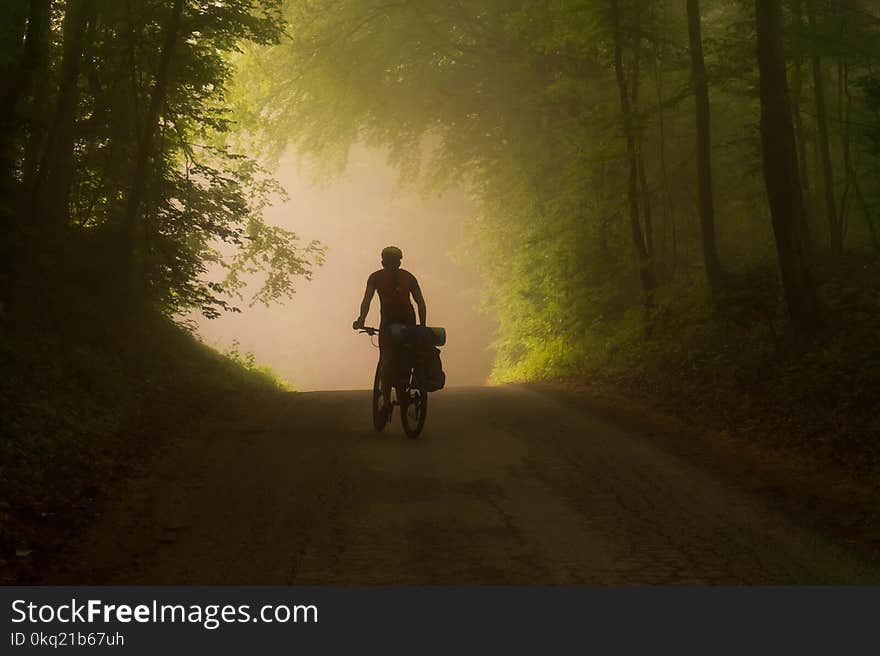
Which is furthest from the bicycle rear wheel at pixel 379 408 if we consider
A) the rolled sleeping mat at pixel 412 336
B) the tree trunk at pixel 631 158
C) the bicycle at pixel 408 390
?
the tree trunk at pixel 631 158

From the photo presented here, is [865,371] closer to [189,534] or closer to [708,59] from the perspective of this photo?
[189,534]

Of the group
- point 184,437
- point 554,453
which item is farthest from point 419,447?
Result: point 184,437

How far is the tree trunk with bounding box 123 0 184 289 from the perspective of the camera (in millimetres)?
14223

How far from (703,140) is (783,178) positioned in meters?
3.75

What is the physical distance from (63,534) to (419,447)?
4501 mm

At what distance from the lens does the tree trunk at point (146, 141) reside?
1422cm

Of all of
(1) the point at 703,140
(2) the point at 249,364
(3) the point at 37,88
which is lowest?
(2) the point at 249,364

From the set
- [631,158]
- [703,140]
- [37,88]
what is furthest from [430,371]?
[631,158]

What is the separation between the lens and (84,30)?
13188 mm

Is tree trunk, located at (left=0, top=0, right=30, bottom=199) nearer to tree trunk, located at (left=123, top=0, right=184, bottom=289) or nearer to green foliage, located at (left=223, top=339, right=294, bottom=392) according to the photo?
tree trunk, located at (left=123, top=0, right=184, bottom=289)

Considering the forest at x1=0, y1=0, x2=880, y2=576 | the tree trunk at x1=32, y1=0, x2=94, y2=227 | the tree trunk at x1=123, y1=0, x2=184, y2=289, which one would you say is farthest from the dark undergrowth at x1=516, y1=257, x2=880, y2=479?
the tree trunk at x1=32, y1=0, x2=94, y2=227

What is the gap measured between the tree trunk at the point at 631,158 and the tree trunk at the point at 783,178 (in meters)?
4.37

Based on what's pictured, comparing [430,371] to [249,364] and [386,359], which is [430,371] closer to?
[386,359]

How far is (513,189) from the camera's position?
27750 millimetres
